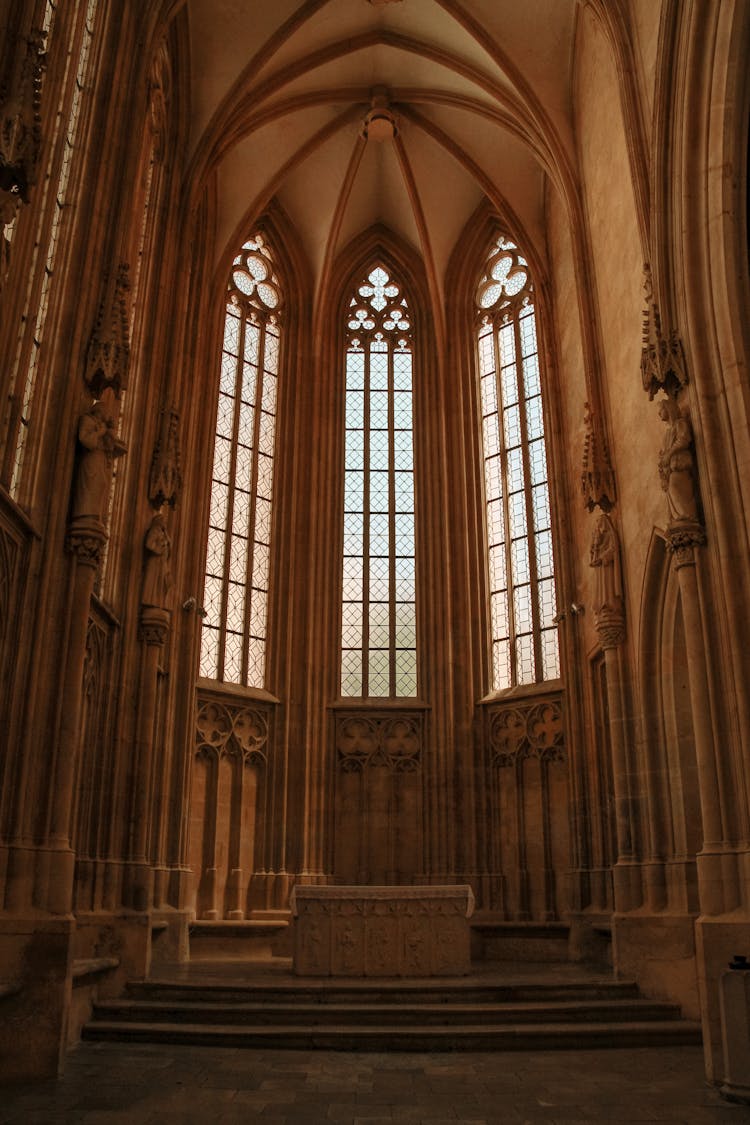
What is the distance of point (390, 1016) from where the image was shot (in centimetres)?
982

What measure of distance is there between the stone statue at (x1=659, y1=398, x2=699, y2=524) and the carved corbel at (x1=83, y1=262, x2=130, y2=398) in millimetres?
6062

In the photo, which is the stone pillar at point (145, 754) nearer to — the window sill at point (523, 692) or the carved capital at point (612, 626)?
the carved capital at point (612, 626)

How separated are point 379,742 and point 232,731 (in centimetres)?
281

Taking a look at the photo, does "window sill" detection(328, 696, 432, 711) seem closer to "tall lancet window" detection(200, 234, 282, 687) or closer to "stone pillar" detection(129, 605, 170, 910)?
"tall lancet window" detection(200, 234, 282, 687)

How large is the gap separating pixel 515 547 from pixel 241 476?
547 centimetres

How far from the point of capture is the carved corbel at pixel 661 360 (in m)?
11.2

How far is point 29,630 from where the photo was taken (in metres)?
9.16

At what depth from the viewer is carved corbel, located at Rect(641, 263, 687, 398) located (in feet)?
36.8

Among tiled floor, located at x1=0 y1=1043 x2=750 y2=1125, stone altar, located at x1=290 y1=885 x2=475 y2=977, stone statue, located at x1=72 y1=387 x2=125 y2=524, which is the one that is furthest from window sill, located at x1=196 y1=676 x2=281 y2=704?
tiled floor, located at x1=0 y1=1043 x2=750 y2=1125

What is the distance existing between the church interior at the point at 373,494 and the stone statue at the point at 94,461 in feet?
0.14

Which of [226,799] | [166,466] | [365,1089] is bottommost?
[365,1089]

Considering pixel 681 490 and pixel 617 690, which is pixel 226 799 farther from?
pixel 681 490

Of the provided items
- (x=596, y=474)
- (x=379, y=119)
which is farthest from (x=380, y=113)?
(x=596, y=474)

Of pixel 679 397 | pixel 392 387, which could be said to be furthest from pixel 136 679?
pixel 392 387
